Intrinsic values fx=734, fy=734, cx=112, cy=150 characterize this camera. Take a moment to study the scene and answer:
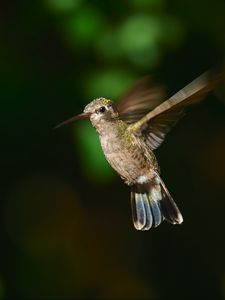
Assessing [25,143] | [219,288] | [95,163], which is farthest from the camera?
[219,288]

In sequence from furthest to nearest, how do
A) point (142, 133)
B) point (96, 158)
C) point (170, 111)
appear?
point (96, 158) → point (142, 133) → point (170, 111)

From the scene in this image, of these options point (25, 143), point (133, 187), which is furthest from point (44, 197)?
point (133, 187)

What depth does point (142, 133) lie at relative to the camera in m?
1.22

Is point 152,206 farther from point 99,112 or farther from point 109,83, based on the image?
point 109,83

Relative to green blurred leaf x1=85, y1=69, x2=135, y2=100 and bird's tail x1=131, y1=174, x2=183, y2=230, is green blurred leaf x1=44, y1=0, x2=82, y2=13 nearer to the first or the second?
green blurred leaf x1=85, y1=69, x2=135, y2=100

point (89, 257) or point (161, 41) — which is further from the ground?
point (161, 41)

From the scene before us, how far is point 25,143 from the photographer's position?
9.13 feet

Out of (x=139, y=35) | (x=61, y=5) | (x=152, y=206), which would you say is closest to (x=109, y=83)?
(x=139, y=35)

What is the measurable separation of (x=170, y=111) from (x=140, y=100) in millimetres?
73

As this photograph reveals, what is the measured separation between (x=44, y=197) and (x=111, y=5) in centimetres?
126

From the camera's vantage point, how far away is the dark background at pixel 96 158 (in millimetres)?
2406

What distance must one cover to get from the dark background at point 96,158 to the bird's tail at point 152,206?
1.13m

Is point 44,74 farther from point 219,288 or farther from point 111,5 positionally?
point 219,288

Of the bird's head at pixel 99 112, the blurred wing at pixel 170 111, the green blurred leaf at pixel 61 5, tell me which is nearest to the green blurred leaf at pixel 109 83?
the green blurred leaf at pixel 61 5
